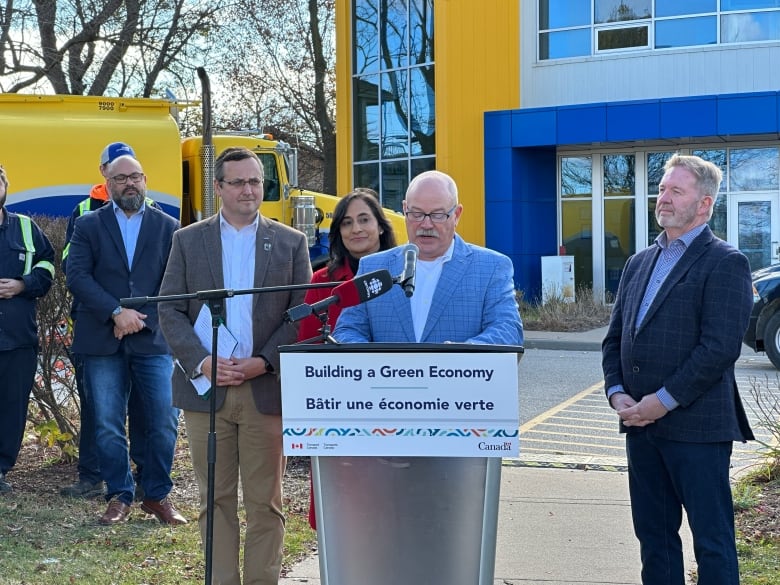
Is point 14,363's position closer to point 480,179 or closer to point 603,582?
point 603,582

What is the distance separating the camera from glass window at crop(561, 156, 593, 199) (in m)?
24.8

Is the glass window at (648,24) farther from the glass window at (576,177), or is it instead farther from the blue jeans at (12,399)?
the blue jeans at (12,399)

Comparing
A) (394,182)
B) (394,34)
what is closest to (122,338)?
(394,182)

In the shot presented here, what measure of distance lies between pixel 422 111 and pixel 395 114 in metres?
1.08

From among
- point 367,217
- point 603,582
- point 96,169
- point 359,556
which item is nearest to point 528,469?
point 603,582

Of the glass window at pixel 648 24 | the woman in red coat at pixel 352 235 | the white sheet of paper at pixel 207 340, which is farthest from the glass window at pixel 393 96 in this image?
the white sheet of paper at pixel 207 340

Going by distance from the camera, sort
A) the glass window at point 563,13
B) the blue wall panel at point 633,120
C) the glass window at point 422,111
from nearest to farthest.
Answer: the blue wall panel at point 633,120 < the glass window at point 563,13 < the glass window at point 422,111

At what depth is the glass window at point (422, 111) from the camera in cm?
2497

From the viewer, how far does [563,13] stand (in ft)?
79.0

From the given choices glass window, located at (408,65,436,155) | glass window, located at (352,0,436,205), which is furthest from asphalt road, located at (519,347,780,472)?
glass window, located at (352,0,436,205)

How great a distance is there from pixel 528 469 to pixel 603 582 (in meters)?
2.60

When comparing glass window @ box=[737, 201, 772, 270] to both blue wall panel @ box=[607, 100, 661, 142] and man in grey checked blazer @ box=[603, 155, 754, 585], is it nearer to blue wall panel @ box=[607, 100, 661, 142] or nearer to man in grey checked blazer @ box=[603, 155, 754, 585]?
blue wall panel @ box=[607, 100, 661, 142]

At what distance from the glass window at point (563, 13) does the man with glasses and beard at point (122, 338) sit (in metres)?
19.3

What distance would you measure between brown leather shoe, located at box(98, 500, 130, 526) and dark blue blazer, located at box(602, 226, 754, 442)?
3.19 meters
